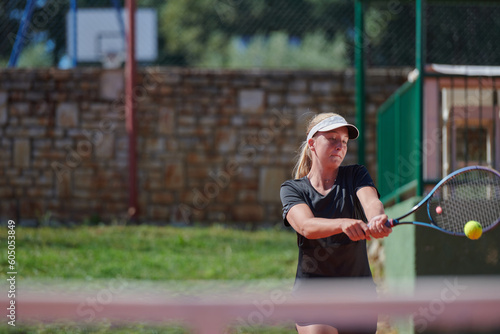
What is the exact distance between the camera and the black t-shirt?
7.84 ft

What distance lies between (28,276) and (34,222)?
3018 mm

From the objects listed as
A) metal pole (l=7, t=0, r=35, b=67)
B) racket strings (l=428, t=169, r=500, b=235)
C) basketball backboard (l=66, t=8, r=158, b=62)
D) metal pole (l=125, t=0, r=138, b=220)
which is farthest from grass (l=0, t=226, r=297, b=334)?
metal pole (l=7, t=0, r=35, b=67)

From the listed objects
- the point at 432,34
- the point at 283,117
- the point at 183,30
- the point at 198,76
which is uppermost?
the point at 183,30

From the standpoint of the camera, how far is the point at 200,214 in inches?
315

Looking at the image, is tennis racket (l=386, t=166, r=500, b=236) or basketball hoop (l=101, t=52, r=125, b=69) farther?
basketball hoop (l=101, t=52, r=125, b=69)

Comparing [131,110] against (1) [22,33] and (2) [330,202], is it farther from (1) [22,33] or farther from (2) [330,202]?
(2) [330,202]

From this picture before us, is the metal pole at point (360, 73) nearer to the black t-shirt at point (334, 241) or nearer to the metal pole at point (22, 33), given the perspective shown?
the black t-shirt at point (334, 241)

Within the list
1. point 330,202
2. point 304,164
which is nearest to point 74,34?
point 304,164

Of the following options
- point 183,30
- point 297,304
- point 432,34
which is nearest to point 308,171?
point 297,304

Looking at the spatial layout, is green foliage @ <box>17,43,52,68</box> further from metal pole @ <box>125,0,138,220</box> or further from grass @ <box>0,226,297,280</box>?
grass @ <box>0,226,297,280</box>

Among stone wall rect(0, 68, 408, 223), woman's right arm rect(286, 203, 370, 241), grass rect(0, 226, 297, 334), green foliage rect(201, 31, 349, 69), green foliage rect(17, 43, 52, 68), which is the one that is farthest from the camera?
green foliage rect(17, 43, 52, 68)

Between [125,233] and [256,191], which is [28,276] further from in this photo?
[256,191]

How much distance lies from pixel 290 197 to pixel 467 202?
94 cm

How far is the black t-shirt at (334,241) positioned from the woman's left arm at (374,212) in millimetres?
40
